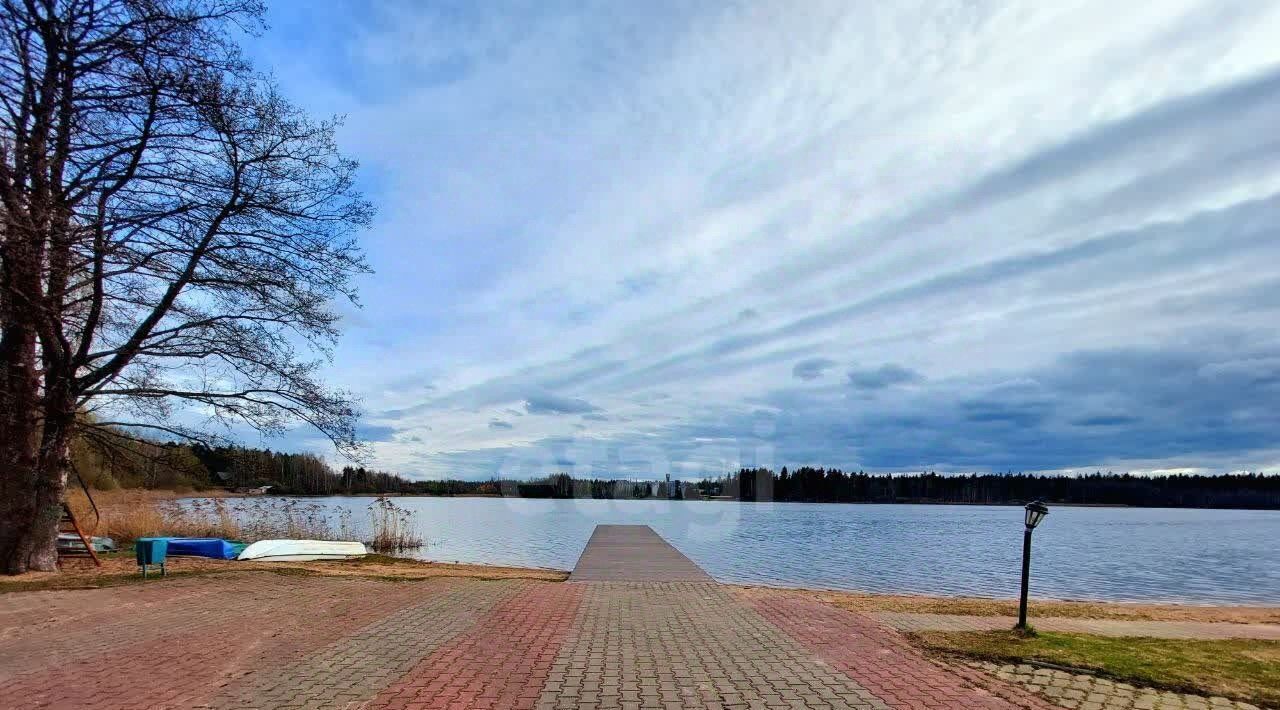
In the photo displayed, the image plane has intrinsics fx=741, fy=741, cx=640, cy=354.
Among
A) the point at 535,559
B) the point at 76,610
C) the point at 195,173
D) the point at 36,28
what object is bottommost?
the point at 535,559

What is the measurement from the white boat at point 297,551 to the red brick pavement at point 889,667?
40.6 ft

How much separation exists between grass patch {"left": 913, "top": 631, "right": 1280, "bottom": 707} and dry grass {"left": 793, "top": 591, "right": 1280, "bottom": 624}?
2.46 metres

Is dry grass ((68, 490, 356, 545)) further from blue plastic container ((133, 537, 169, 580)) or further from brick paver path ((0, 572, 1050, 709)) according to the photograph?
brick paver path ((0, 572, 1050, 709))

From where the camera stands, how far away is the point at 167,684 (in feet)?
17.7

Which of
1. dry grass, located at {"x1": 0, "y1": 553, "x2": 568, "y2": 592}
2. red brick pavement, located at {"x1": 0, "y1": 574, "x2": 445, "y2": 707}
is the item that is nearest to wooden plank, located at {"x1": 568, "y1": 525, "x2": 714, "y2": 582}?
dry grass, located at {"x1": 0, "y1": 553, "x2": 568, "y2": 592}

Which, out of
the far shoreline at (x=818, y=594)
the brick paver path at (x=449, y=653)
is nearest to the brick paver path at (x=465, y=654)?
the brick paver path at (x=449, y=653)

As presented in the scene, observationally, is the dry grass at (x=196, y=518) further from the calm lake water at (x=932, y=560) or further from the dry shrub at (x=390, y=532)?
the calm lake water at (x=932, y=560)

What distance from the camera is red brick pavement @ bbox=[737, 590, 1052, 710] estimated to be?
5.24 m

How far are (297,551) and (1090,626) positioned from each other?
631 inches

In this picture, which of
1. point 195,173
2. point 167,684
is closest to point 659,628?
point 167,684

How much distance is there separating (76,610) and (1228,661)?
12336mm

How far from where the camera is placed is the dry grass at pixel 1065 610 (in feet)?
35.9

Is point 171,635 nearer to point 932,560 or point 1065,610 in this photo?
point 1065,610

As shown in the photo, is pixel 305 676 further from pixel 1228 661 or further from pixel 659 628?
pixel 1228 661
